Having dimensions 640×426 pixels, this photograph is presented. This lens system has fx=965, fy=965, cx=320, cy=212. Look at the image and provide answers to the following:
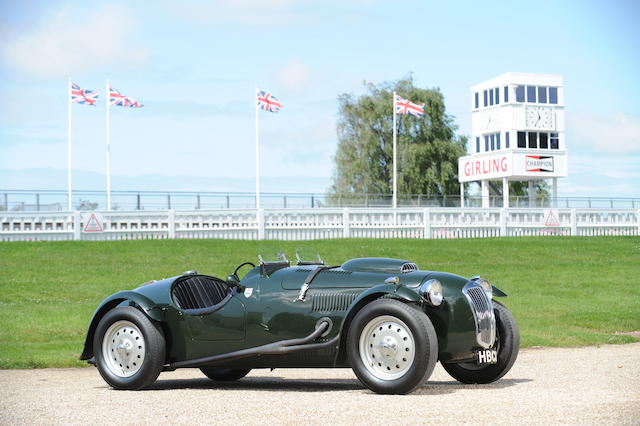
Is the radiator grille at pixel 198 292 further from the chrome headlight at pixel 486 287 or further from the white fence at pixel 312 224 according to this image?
the white fence at pixel 312 224

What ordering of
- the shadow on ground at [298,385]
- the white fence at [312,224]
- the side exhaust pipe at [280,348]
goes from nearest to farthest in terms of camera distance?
1. the side exhaust pipe at [280,348]
2. the shadow on ground at [298,385]
3. the white fence at [312,224]

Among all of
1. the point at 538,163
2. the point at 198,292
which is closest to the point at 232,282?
the point at 198,292

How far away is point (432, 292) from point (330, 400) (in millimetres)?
1298

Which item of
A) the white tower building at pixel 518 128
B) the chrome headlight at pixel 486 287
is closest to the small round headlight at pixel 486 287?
the chrome headlight at pixel 486 287

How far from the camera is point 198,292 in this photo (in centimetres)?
1014

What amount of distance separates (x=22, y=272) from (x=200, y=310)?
1681cm

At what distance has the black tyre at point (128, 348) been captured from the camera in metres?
9.45

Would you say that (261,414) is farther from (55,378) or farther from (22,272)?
(22,272)

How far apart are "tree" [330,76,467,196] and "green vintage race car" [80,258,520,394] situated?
65523 mm

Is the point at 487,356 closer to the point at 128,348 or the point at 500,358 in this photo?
the point at 500,358

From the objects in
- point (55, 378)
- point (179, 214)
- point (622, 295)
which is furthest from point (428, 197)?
point (55, 378)

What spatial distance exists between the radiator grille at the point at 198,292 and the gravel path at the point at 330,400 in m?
0.86

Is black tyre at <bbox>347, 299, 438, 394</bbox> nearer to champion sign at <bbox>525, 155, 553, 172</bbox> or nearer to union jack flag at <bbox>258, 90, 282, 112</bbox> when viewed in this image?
union jack flag at <bbox>258, 90, 282, 112</bbox>

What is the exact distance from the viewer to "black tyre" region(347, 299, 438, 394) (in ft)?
26.7
